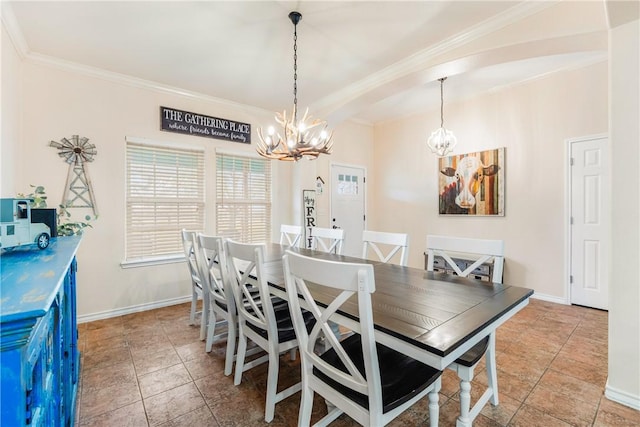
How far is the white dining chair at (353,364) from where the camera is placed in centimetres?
108

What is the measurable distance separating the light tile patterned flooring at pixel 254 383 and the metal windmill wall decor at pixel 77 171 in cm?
131

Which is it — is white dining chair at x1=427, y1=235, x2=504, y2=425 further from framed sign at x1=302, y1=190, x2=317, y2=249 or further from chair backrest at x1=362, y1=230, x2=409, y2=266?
framed sign at x1=302, y1=190, x2=317, y2=249

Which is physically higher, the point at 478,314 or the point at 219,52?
the point at 219,52

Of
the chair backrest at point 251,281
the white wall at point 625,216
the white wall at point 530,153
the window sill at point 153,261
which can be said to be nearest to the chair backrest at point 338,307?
the chair backrest at point 251,281

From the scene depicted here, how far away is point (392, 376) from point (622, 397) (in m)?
1.69

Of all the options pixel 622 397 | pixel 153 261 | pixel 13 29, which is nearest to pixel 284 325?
pixel 622 397

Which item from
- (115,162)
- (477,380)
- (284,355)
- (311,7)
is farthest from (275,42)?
(477,380)

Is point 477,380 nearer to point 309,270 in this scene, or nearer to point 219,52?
point 309,270

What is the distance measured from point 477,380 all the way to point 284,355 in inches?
57.6

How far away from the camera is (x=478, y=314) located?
130cm

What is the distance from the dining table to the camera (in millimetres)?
1075

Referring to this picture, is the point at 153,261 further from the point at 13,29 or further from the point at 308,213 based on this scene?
the point at 13,29

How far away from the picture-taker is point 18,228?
1188 mm

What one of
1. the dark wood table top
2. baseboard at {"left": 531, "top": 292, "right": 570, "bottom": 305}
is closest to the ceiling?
the dark wood table top
